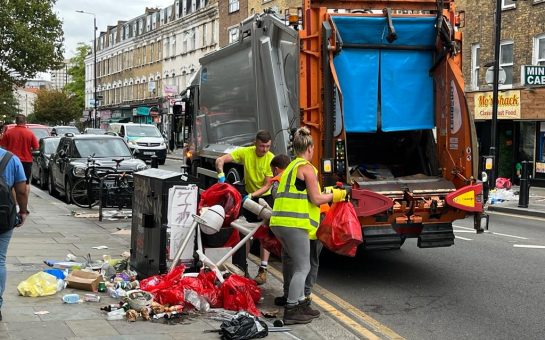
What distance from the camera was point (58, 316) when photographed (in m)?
5.56

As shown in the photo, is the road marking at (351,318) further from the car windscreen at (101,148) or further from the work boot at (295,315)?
the car windscreen at (101,148)

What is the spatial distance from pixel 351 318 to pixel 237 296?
3.73 ft

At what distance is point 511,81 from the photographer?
78.9 feet

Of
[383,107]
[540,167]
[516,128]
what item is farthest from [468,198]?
[516,128]

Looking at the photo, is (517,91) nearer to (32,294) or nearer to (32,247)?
(32,247)

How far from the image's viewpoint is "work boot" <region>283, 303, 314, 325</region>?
577cm

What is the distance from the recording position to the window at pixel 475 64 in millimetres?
25656

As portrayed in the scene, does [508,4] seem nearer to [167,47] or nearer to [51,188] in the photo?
[51,188]

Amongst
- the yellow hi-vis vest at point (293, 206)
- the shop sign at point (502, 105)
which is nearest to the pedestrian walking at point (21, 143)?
the yellow hi-vis vest at point (293, 206)

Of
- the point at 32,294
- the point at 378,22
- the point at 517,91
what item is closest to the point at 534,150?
the point at 517,91

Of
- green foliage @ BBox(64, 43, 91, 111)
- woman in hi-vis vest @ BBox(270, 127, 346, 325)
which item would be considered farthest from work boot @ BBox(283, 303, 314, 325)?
green foliage @ BBox(64, 43, 91, 111)

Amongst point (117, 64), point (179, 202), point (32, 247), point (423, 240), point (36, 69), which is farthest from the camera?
point (117, 64)

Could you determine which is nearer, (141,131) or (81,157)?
(81,157)

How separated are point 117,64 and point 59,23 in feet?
145
